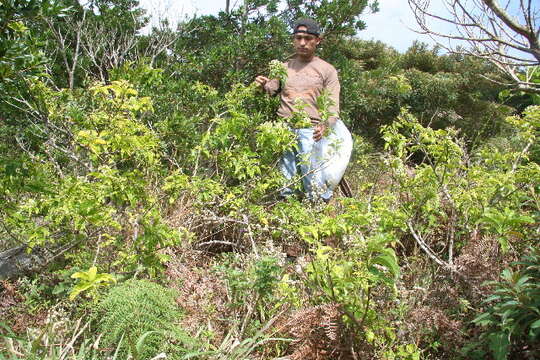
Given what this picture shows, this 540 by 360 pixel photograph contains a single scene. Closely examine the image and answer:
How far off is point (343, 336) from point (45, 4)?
2120mm

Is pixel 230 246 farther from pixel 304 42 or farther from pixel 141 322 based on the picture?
pixel 304 42

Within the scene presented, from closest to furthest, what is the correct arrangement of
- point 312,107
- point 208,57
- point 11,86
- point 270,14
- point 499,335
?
1. point 499,335
2. point 11,86
3. point 312,107
4. point 208,57
5. point 270,14

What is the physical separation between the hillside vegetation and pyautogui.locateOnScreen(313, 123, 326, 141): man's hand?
0.41m

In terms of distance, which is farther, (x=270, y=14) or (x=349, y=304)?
(x=270, y=14)

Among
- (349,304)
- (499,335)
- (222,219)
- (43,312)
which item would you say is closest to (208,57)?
(222,219)

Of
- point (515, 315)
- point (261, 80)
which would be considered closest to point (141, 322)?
point (515, 315)

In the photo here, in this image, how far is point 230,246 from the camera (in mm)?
4020

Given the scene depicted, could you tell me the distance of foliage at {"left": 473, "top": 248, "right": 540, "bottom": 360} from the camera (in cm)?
209

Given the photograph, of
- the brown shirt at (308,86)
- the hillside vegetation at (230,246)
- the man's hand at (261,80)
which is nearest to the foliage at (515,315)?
the hillside vegetation at (230,246)

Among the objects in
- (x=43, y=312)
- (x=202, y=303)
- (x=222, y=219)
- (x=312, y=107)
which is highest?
(x=312, y=107)

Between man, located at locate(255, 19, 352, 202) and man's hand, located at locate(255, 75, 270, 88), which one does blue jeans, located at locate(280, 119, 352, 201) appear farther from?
man's hand, located at locate(255, 75, 270, 88)

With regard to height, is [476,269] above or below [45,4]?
below

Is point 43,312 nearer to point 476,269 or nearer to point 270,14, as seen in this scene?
point 476,269

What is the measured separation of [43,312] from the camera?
2.95m
